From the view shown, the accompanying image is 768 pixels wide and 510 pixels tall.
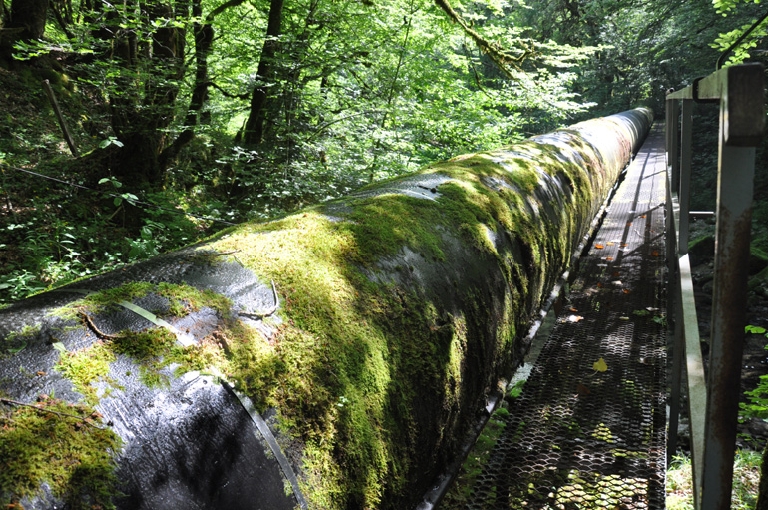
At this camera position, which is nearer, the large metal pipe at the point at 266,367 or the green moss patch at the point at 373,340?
the large metal pipe at the point at 266,367

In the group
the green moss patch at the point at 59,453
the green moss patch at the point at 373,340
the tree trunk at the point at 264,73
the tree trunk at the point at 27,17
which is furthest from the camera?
the tree trunk at the point at 27,17

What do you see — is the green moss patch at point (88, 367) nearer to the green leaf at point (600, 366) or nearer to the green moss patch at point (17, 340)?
the green moss patch at point (17, 340)

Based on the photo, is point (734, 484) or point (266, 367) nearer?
point (266, 367)

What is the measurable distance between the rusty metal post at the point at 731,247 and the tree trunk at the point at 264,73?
5633 millimetres

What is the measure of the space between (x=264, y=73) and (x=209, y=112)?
3.39 feet

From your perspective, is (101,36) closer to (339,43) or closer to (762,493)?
(339,43)

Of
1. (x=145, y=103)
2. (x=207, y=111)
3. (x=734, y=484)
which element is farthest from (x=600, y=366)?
(x=207, y=111)

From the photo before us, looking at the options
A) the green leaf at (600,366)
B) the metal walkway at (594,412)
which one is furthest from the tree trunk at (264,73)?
the green leaf at (600,366)

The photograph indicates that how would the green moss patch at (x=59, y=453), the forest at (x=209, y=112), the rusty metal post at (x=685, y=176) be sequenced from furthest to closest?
1. the forest at (x=209, y=112)
2. the rusty metal post at (x=685, y=176)
3. the green moss patch at (x=59, y=453)

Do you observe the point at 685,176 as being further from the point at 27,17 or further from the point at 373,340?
the point at 27,17

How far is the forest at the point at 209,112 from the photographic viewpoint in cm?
548

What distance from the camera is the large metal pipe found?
0.96 metres

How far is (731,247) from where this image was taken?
1.07m

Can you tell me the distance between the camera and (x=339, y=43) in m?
7.19
